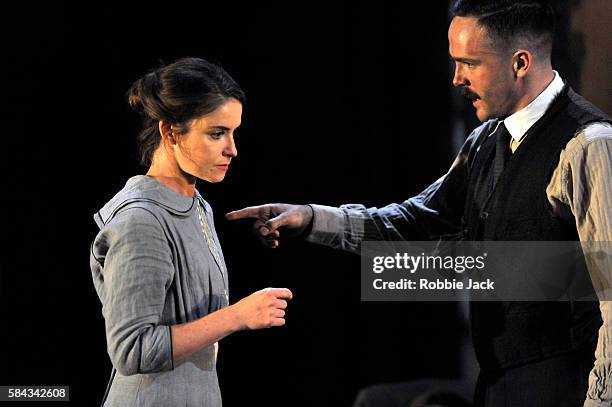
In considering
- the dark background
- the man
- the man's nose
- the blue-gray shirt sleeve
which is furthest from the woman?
the dark background

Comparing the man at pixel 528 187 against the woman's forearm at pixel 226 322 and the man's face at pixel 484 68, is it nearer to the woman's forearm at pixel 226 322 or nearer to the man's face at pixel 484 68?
the man's face at pixel 484 68

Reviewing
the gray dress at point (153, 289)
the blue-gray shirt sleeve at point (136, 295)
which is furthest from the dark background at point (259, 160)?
the blue-gray shirt sleeve at point (136, 295)

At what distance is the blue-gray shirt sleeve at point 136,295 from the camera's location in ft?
4.65

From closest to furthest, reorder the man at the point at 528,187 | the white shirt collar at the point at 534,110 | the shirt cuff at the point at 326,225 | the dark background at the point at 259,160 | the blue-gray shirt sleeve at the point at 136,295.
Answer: the blue-gray shirt sleeve at the point at 136,295 → the man at the point at 528,187 → the white shirt collar at the point at 534,110 → the shirt cuff at the point at 326,225 → the dark background at the point at 259,160

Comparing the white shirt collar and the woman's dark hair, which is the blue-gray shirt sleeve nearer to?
the woman's dark hair

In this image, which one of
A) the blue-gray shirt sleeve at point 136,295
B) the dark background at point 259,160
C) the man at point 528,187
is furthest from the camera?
the dark background at point 259,160

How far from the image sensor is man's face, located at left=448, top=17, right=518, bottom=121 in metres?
1.72

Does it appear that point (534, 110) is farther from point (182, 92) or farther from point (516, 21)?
point (182, 92)

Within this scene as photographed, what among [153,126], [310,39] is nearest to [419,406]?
[153,126]

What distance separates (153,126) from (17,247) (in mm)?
781

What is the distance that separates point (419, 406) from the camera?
145cm

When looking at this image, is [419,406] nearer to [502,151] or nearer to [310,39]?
[502,151]

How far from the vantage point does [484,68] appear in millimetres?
1730

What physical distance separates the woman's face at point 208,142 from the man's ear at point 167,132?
13mm
